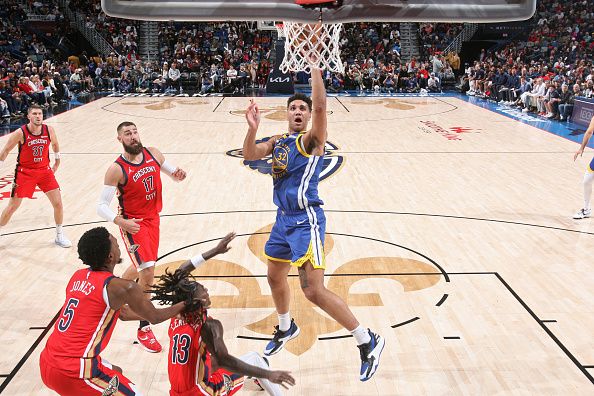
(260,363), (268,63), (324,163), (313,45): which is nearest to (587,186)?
(324,163)

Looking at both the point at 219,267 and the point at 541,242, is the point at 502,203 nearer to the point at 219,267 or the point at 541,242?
the point at 541,242

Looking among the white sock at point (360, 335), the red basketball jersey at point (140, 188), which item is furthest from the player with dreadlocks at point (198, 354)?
the red basketball jersey at point (140, 188)

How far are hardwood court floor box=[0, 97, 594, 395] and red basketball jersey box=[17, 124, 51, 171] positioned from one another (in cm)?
94

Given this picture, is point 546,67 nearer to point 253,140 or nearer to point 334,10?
point 334,10

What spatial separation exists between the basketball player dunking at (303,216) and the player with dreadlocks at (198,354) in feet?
3.53

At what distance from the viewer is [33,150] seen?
6.97 meters

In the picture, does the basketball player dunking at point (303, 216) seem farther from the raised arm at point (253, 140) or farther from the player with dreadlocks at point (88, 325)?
the player with dreadlocks at point (88, 325)

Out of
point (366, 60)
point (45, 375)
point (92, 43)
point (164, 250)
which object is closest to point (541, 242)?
point (164, 250)

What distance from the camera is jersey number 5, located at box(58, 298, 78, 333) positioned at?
10.8 ft

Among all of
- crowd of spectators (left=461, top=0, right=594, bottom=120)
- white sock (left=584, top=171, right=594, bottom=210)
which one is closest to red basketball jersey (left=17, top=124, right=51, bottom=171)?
white sock (left=584, top=171, right=594, bottom=210)

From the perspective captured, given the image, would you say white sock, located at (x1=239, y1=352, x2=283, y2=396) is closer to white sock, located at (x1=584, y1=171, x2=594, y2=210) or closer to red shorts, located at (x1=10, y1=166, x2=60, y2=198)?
red shorts, located at (x1=10, y1=166, x2=60, y2=198)

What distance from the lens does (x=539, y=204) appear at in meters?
8.79

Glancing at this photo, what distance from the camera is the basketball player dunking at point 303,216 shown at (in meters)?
4.28

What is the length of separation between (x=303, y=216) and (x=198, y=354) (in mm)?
1470
